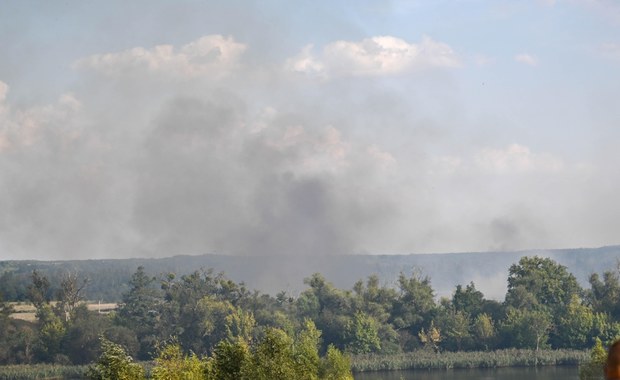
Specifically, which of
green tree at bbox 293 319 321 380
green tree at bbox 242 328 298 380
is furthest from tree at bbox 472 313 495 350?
green tree at bbox 242 328 298 380

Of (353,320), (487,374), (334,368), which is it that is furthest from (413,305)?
(334,368)

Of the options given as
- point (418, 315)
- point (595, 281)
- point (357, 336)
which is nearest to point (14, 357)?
point (357, 336)

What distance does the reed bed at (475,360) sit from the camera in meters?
121

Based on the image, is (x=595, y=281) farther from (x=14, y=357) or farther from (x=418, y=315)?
(x=14, y=357)

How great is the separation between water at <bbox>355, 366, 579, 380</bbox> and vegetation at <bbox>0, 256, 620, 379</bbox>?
4.84 m

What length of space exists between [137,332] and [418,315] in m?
42.2

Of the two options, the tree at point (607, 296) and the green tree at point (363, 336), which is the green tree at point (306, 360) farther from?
the tree at point (607, 296)

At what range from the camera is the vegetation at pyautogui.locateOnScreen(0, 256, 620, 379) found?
5103 inches

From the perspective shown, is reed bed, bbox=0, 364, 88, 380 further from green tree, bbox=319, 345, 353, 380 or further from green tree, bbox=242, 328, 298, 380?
green tree, bbox=242, 328, 298, 380

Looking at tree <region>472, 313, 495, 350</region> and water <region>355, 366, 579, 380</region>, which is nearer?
water <region>355, 366, 579, 380</region>

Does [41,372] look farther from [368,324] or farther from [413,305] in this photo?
[413,305]

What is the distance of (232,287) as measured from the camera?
153 meters

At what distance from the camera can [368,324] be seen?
134250mm

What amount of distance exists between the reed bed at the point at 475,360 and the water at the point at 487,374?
3386 mm
